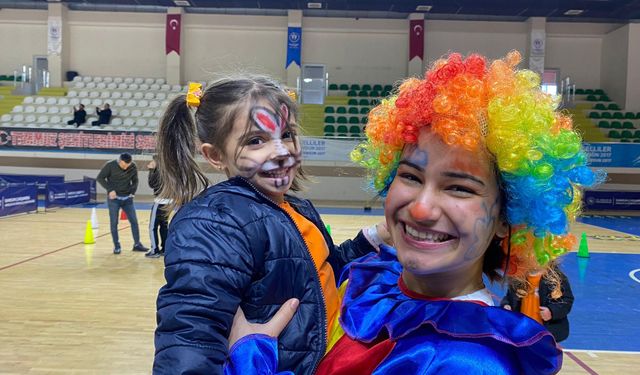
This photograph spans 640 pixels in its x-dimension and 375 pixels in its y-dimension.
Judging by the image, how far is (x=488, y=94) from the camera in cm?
110

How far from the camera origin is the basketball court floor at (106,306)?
337 centimetres

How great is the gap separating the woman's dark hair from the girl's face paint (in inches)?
21.3

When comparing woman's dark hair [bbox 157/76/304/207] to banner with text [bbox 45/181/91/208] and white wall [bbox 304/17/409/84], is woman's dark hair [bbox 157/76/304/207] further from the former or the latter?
white wall [bbox 304/17/409/84]

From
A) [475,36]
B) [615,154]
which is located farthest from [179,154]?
[475,36]

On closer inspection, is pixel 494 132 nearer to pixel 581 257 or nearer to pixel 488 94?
pixel 488 94

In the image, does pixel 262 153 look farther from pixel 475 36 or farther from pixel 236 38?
pixel 475 36

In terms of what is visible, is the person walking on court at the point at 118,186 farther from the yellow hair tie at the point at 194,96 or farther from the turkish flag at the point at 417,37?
the turkish flag at the point at 417,37

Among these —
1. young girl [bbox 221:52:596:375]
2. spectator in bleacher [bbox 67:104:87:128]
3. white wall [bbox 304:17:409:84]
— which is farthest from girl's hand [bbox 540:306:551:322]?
white wall [bbox 304:17:409:84]

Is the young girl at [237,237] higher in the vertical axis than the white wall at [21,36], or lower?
lower

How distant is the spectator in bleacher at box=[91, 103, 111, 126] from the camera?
15.4 metres

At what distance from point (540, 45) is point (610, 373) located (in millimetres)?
16041

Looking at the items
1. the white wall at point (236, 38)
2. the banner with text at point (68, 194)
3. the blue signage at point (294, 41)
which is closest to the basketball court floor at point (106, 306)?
the banner with text at point (68, 194)

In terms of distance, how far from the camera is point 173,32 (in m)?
17.4

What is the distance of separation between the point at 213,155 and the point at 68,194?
42.3 ft
